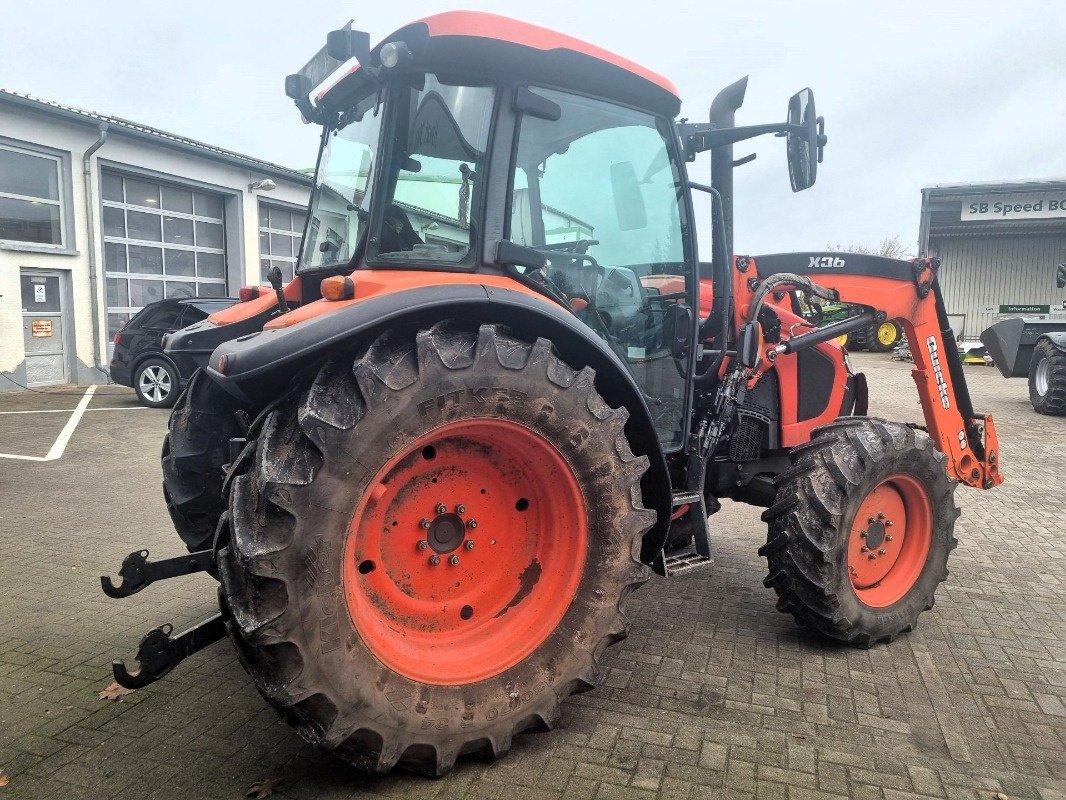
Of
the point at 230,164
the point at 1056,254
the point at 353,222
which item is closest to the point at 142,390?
the point at 230,164

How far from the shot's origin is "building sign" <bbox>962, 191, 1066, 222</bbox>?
25531 mm

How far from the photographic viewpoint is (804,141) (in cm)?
348

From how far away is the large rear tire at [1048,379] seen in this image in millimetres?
11992

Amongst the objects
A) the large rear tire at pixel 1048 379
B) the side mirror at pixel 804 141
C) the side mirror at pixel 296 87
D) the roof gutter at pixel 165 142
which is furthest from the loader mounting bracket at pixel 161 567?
the roof gutter at pixel 165 142

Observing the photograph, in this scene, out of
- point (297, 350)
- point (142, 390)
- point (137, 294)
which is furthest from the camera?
point (137, 294)

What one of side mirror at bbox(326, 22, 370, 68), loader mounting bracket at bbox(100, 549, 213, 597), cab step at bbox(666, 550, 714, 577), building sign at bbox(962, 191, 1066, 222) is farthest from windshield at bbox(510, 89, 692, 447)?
building sign at bbox(962, 191, 1066, 222)

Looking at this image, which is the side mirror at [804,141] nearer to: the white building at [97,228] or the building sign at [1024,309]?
the white building at [97,228]

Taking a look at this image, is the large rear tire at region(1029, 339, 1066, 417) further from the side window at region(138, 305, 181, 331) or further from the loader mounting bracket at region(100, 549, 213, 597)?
the side window at region(138, 305, 181, 331)

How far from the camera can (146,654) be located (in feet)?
7.80

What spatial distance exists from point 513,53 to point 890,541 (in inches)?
113

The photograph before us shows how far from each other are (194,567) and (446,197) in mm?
1579

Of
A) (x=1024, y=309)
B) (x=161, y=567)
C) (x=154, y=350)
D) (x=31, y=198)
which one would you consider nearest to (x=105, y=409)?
(x=154, y=350)

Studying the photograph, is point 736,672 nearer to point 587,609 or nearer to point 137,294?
point 587,609

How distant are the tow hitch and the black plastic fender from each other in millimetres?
611
